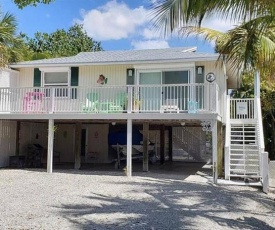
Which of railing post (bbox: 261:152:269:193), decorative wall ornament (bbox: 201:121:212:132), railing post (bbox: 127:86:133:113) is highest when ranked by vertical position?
railing post (bbox: 127:86:133:113)

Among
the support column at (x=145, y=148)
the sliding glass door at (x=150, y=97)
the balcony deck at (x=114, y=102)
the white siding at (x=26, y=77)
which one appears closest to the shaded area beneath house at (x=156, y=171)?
the support column at (x=145, y=148)

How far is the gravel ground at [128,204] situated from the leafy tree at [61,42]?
3219 centimetres

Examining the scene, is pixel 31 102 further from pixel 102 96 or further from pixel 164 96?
pixel 164 96

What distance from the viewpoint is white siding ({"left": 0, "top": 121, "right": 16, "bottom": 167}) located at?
1812cm

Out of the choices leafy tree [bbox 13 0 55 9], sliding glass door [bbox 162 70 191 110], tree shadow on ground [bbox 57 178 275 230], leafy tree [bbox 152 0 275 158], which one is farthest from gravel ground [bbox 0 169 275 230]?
leafy tree [bbox 13 0 55 9]

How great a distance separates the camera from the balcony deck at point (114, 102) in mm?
14859

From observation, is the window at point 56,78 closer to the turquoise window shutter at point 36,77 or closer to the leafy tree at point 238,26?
the turquoise window shutter at point 36,77

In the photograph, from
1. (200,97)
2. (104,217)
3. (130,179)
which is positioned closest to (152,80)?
(200,97)

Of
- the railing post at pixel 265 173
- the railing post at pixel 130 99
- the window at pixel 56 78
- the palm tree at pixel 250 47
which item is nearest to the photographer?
the palm tree at pixel 250 47

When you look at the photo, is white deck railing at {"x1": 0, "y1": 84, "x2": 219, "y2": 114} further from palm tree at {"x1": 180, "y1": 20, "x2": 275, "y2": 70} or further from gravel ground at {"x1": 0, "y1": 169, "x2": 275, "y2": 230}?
palm tree at {"x1": 180, "y1": 20, "x2": 275, "y2": 70}

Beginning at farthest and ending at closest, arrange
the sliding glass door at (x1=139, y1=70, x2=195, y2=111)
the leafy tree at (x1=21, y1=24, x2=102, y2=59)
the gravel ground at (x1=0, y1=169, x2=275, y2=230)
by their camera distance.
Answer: the leafy tree at (x1=21, y1=24, x2=102, y2=59) < the sliding glass door at (x1=139, y1=70, x2=195, y2=111) < the gravel ground at (x1=0, y1=169, x2=275, y2=230)

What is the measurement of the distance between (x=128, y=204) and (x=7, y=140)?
11.3 m

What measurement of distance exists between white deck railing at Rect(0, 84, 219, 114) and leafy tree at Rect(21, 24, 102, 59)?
85.5ft

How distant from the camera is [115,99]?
16.8 metres
